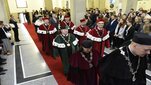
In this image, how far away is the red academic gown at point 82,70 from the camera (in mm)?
3678

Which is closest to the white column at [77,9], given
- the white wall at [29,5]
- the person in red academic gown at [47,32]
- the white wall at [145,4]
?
the person in red academic gown at [47,32]

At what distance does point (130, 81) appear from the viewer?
2.13m

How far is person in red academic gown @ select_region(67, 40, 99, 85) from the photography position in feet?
11.9

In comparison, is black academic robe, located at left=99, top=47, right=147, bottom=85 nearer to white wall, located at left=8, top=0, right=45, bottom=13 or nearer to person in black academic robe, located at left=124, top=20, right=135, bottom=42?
person in black academic robe, located at left=124, top=20, right=135, bottom=42

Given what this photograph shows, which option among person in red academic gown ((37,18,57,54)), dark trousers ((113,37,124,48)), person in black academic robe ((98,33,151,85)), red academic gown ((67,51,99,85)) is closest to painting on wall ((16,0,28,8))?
person in red academic gown ((37,18,57,54))

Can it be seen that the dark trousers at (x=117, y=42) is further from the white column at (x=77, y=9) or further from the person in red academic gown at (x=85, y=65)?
the person in red academic gown at (x=85, y=65)

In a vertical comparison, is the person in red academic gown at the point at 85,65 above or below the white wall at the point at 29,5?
below

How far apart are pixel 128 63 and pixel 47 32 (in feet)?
17.5

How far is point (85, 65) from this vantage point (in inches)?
145

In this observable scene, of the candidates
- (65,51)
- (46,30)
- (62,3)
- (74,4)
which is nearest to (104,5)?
(62,3)

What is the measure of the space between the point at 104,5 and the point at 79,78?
16789mm

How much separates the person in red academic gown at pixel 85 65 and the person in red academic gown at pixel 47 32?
3445 mm

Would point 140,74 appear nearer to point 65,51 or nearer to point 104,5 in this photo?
point 65,51

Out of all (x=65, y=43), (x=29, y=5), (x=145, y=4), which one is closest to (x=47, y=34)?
(x=65, y=43)
